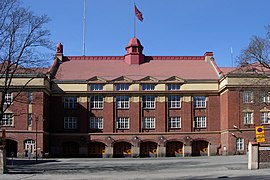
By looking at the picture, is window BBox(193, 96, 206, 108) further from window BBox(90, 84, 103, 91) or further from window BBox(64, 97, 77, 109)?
window BBox(64, 97, 77, 109)

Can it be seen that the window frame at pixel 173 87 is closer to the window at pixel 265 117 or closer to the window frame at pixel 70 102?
the window at pixel 265 117

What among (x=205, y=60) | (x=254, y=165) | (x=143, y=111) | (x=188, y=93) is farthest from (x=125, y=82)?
(x=254, y=165)

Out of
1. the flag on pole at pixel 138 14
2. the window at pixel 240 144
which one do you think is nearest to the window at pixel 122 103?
the flag on pole at pixel 138 14

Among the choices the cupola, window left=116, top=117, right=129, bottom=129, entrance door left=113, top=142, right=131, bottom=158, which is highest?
the cupola

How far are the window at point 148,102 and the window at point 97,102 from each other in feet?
18.7

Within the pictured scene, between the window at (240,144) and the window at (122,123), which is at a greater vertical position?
the window at (122,123)

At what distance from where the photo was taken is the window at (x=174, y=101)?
204 ft

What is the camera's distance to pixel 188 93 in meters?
Answer: 61.7

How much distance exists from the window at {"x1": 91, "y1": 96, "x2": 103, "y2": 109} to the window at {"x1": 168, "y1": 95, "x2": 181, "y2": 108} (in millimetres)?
9139

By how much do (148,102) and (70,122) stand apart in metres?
10.7

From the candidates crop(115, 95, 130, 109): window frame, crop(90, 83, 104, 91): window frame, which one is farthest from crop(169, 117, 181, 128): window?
crop(90, 83, 104, 91): window frame

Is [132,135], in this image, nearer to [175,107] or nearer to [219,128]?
[175,107]

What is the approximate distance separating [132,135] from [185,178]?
3716 cm

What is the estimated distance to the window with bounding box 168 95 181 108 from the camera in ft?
204
